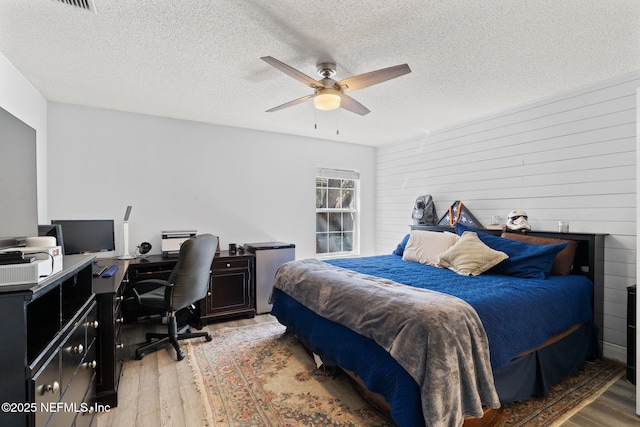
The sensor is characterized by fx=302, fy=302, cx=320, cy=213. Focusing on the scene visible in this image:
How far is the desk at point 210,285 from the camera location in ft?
6.54

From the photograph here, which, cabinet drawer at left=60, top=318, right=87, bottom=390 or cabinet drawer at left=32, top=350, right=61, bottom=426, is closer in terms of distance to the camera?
cabinet drawer at left=32, top=350, right=61, bottom=426

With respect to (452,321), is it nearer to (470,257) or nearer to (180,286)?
(470,257)

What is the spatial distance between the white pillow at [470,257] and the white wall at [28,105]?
3.92 metres

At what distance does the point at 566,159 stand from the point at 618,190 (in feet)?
1.67

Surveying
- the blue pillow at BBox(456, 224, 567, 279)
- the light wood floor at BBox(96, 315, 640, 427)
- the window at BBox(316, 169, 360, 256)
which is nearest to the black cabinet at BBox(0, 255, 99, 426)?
the light wood floor at BBox(96, 315, 640, 427)

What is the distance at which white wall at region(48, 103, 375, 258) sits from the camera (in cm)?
340

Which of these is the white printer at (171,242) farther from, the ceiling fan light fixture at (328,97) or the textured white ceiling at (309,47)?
the ceiling fan light fixture at (328,97)

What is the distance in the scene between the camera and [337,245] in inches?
208

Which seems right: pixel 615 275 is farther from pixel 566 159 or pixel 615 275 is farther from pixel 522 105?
pixel 522 105

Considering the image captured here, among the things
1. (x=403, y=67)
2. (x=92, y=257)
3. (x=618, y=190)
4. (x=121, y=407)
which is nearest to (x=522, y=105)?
(x=618, y=190)

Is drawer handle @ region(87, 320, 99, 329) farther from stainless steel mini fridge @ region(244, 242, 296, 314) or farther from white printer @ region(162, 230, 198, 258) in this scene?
stainless steel mini fridge @ region(244, 242, 296, 314)

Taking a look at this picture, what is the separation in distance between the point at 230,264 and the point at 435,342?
106 inches

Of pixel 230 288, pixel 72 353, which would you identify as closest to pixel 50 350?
pixel 72 353

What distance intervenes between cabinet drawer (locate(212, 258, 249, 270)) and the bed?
815 mm
